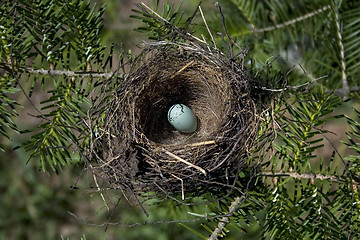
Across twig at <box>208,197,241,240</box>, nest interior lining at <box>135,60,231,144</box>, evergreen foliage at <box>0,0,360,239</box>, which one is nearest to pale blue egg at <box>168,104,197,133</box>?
nest interior lining at <box>135,60,231,144</box>

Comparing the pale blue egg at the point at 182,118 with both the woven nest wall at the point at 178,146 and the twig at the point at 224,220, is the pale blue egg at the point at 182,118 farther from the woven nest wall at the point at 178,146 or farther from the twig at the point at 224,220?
the twig at the point at 224,220

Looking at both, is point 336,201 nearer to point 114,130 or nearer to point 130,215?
point 114,130

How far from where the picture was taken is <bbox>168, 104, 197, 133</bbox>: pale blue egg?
1084mm

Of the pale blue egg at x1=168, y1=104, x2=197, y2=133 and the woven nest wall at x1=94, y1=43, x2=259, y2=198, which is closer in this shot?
the woven nest wall at x1=94, y1=43, x2=259, y2=198

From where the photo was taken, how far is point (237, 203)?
820mm

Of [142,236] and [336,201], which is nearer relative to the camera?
[336,201]

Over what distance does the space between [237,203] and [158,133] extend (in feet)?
1.29

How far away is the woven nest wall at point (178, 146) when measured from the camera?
32.9 inches

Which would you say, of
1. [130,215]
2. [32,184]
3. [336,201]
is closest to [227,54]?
[336,201]

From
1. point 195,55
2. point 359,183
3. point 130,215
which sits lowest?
point 130,215

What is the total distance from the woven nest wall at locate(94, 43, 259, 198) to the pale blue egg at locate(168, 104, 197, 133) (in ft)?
0.13

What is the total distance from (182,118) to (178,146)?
0.13 m

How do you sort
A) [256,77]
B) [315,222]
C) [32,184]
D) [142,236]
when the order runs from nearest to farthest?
1. [315,222]
2. [256,77]
3. [142,236]
4. [32,184]

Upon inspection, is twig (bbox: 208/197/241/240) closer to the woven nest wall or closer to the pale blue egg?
the woven nest wall
